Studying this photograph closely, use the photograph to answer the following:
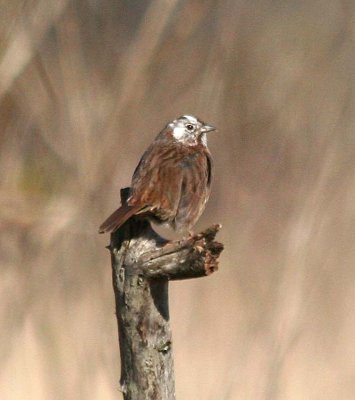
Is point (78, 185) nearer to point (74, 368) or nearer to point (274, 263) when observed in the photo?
point (74, 368)

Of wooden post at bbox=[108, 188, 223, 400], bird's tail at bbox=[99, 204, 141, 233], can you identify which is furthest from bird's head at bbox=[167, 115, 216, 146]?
wooden post at bbox=[108, 188, 223, 400]

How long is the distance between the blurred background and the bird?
0.27 meters

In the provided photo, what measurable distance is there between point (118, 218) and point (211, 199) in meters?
2.71

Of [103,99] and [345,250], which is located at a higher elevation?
[103,99]

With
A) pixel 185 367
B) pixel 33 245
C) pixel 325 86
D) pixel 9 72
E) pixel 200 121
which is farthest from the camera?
pixel 325 86

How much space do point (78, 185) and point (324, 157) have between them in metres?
1.12

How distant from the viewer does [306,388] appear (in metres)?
5.69

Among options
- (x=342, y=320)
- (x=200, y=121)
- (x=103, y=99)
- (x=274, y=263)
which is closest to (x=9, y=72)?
(x=200, y=121)

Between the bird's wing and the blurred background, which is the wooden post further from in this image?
the blurred background

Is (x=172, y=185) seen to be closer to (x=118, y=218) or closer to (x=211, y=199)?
(x=118, y=218)

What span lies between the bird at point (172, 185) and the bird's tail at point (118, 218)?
0.02 m

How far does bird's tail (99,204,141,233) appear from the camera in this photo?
3666mm

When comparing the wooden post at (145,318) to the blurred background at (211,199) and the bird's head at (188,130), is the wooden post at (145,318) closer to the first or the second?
the blurred background at (211,199)

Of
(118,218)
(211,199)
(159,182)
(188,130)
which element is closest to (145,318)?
(118,218)
